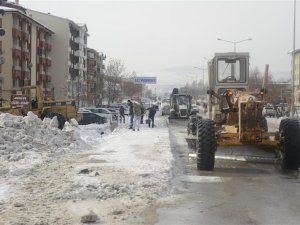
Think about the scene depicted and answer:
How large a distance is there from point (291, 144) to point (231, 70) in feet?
11.7

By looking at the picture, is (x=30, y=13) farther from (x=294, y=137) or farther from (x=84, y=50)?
(x=294, y=137)

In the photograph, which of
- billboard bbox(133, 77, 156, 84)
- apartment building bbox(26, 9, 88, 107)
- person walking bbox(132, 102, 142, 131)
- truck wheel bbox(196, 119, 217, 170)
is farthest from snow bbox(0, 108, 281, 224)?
apartment building bbox(26, 9, 88, 107)

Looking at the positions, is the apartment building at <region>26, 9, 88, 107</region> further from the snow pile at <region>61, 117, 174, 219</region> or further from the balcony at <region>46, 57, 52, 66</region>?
the snow pile at <region>61, 117, 174, 219</region>

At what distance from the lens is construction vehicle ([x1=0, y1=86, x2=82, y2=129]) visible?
1137 inches

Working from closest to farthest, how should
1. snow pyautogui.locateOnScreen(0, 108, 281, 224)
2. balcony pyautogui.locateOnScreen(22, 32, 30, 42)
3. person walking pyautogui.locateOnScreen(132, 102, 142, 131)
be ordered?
snow pyautogui.locateOnScreen(0, 108, 281, 224) < person walking pyautogui.locateOnScreen(132, 102, 142, 131) < balcony pyautogui.locateOnScreen(22, 32, 30, 42)

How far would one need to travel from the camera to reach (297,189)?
10.9m

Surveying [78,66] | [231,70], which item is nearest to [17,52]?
[78,66]

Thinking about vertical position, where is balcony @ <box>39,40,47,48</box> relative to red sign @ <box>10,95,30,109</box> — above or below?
above

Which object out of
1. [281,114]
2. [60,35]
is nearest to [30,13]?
[60,35]

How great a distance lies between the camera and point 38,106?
3052 cm

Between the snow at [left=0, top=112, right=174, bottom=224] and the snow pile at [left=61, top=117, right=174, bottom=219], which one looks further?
the snow pile at [left=61, top=117, right=174, bottom=219]

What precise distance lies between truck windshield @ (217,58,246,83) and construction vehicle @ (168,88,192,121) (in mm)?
34839

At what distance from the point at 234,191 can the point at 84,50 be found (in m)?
→ 102

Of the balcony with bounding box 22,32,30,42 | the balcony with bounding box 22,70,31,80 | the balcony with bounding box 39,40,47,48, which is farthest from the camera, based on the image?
the balcony with bounding box 39,40,47,48
